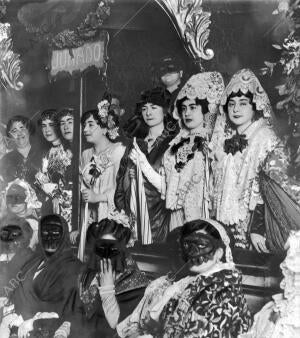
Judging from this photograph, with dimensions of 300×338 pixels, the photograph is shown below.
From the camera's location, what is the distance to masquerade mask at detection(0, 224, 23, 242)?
3181 millimetres

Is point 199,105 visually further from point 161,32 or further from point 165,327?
point 165,327

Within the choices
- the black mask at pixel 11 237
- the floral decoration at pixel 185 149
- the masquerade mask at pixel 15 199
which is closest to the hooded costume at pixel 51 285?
the black mask at pixel 11 237

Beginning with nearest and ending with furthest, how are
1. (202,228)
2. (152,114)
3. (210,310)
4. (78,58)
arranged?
1. (210,310)
2. (202,228)
3. (152,114)
4. (78,58)

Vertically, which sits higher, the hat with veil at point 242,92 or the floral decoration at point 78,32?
the floral decoration at point 78,32

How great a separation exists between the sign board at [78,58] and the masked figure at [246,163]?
0.57 metres

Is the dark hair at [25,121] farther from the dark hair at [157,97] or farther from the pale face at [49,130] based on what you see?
the dark hair at [157,97]

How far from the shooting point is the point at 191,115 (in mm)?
2750

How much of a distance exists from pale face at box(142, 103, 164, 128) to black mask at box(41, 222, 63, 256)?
53 centimetres

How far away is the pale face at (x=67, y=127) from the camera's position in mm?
3089

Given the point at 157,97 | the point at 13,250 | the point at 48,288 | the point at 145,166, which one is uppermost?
the point at 157,97

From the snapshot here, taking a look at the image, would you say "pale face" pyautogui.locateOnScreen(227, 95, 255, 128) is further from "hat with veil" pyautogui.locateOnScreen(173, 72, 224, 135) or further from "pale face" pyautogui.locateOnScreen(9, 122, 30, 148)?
"pale face" pyautogui.locateOnScreen(9, 122, 30, 148)

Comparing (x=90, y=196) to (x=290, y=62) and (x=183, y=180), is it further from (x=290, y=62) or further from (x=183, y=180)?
(x=290, y=62)

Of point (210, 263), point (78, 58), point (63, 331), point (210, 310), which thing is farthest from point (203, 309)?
point (78, 58)

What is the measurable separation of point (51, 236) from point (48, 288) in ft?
0.62
